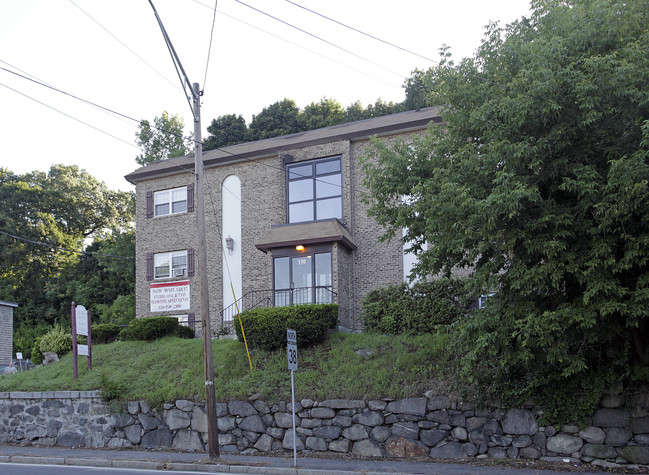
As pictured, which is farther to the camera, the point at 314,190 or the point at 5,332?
the point at 5,332

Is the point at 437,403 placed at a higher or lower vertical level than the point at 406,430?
higher

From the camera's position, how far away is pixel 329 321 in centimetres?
1712

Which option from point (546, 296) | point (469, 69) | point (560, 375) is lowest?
point (560, 375)

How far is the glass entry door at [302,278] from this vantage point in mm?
20078

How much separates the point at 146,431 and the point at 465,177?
10.4 metres

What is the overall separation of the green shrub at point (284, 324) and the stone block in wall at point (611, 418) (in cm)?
761

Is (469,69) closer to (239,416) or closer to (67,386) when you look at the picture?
(239,416)

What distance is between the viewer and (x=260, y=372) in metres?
15.7

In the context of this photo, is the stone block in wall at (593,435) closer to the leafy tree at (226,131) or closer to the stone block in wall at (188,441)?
the stone block in wall at (188,441)

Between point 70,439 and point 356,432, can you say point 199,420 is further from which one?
point 70,439

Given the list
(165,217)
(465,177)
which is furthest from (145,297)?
(465,177)

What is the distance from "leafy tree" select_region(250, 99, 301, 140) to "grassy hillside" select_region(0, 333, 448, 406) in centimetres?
2452

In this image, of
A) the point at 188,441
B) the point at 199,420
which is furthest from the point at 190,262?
the point at 188,441

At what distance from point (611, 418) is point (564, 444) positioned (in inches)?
40.3
